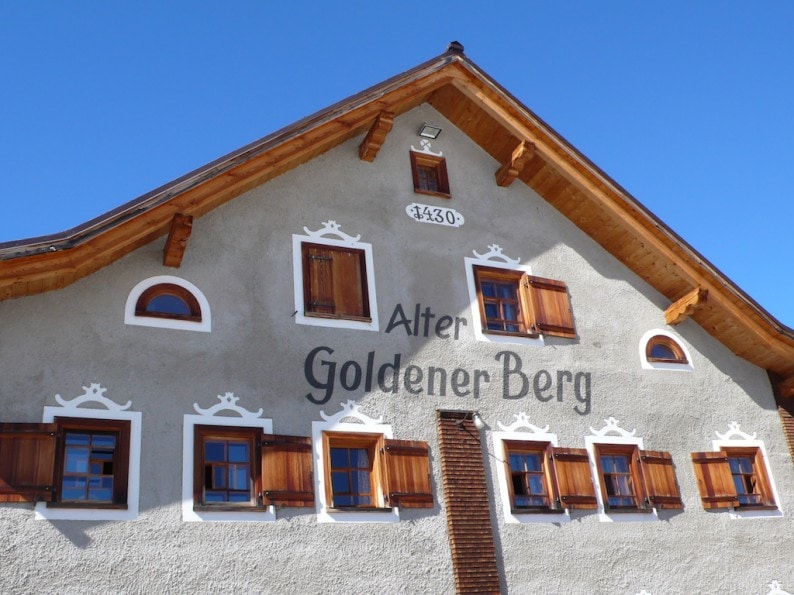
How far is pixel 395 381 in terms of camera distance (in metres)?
13.5

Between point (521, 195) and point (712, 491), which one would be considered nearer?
point (712, 491)

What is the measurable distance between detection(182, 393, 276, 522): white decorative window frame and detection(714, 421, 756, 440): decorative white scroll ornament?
25.7ft

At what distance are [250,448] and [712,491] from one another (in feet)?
24.7

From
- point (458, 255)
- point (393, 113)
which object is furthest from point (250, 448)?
point (393, 113)

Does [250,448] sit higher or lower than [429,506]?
higher

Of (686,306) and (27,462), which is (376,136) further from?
(27,462)

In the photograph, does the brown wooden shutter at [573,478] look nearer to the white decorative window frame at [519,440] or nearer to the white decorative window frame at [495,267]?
the white decorative window frame at [519,440]

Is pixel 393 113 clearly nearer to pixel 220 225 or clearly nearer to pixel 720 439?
pixel 220 225

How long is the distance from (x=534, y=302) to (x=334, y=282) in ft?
11.4

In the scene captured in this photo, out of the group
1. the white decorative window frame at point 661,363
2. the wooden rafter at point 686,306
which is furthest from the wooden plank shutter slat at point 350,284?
the wooden rafter at point 686,306

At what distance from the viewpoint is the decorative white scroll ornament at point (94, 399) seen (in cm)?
1147

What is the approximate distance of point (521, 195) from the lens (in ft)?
54.1

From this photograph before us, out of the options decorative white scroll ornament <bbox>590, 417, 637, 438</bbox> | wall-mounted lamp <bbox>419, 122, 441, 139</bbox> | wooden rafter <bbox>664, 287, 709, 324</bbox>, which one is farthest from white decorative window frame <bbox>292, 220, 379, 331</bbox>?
wooden rafter <bbox>664, 287, 709, 324</bbox>

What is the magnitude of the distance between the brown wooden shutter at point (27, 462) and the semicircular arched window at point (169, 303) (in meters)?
2.21
